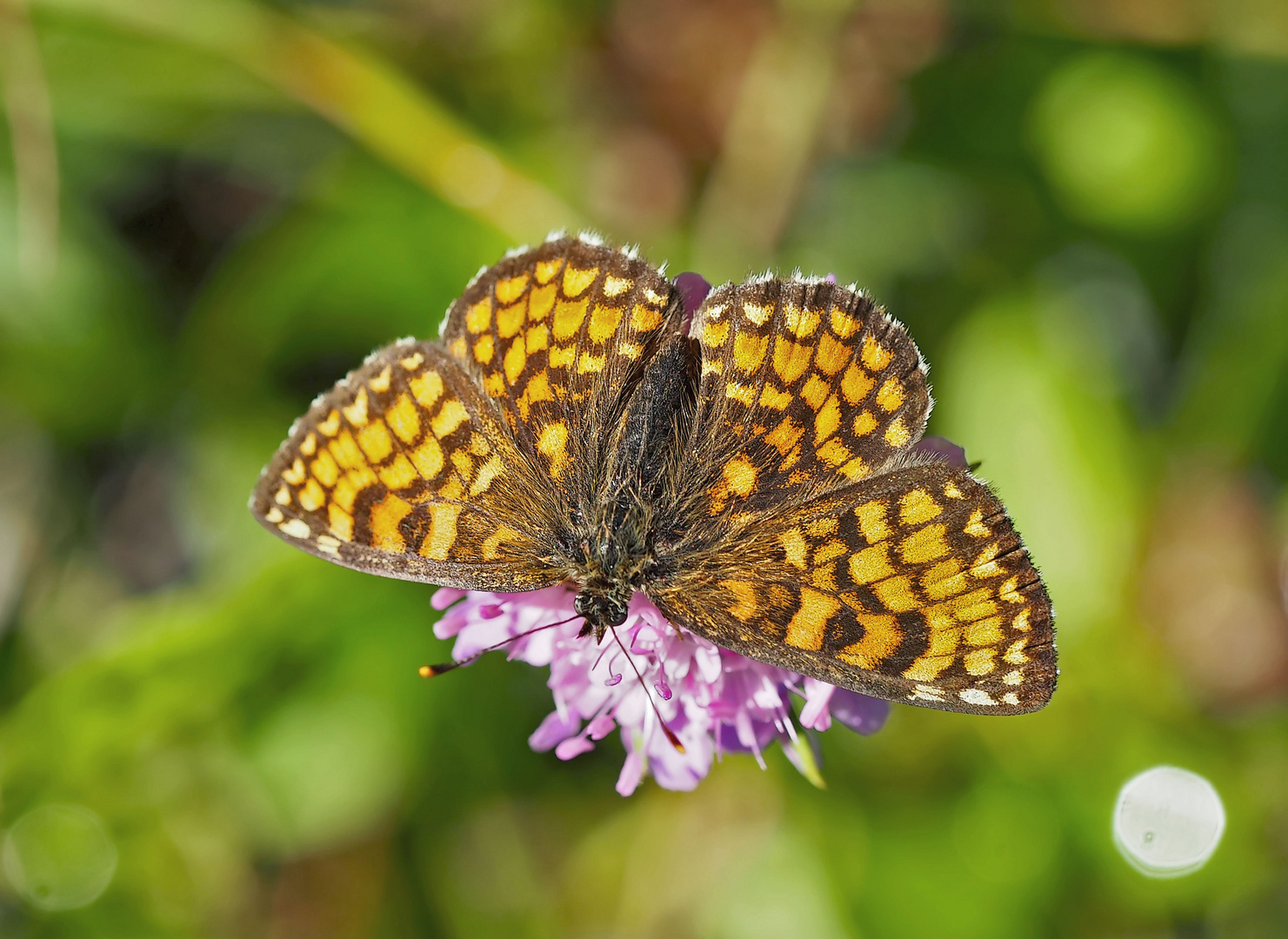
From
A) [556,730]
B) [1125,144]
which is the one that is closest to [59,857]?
[556,730]

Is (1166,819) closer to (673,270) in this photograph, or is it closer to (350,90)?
(673,270)

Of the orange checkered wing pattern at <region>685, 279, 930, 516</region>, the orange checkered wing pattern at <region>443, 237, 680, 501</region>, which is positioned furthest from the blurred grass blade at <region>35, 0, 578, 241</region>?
the orange checkered wing pattern at <region>685, 279, 930, 516</region>

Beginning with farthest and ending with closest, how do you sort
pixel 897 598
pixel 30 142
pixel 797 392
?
pixel 30 142 → pixel 797 392 → pixel 897 598

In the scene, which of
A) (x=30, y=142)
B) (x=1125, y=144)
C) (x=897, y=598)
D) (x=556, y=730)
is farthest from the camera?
(x=1125, y=144)

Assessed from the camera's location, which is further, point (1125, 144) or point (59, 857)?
point (1125, 144)

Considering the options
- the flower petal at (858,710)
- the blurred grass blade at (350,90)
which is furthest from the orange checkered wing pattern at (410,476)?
the blurred grass blade at (350,90)

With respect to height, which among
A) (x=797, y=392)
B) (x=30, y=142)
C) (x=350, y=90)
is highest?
(x=350, y=90)

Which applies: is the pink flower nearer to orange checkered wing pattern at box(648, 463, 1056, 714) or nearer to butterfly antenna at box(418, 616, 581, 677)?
butterfly antenna at box(418, 616, 581, 677)
